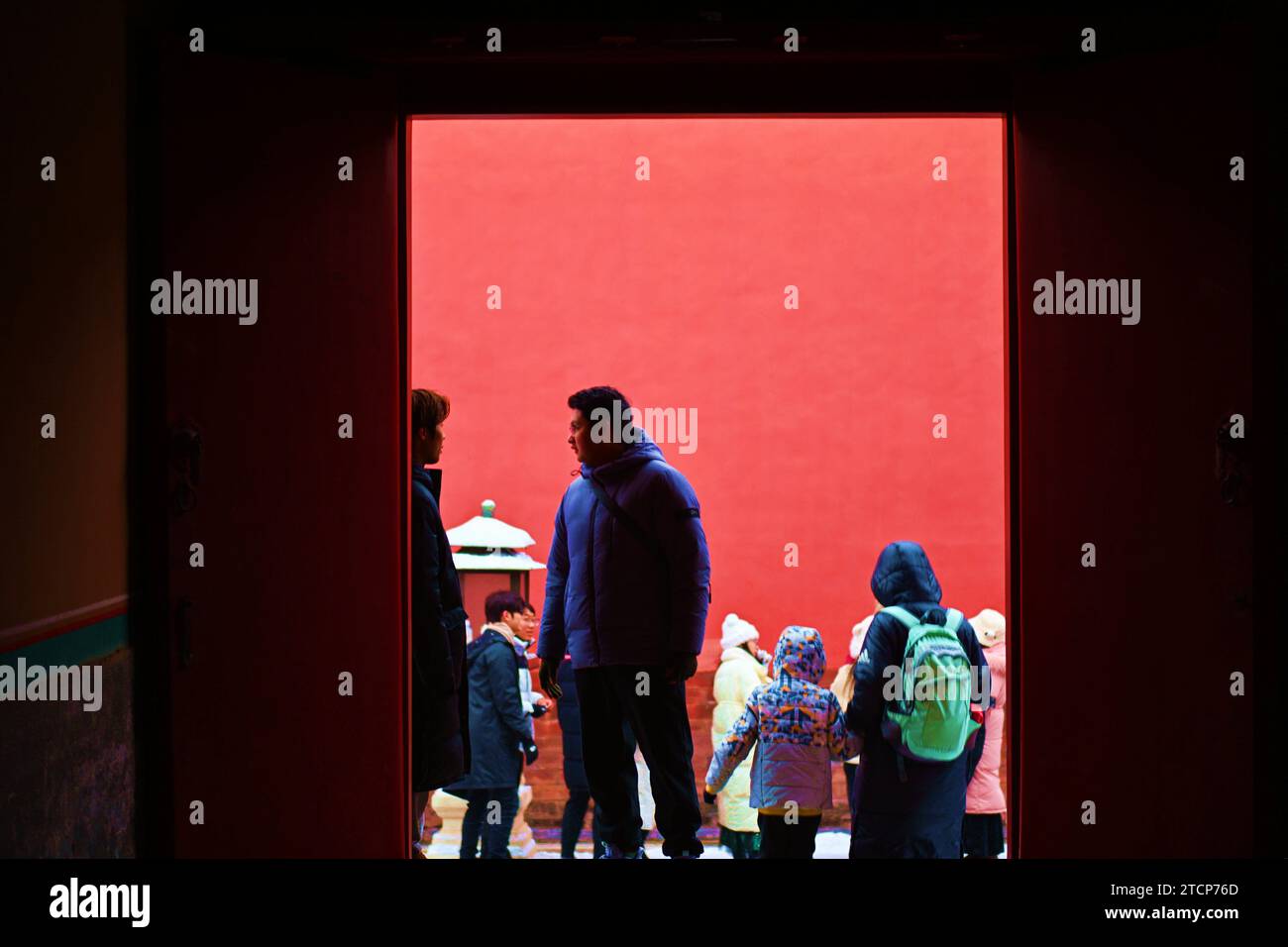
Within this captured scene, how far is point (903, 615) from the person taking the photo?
11.8 feet

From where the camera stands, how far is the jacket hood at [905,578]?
11.9ft

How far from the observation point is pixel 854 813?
369 centimetres

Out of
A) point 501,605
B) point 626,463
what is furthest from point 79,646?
point 501,605

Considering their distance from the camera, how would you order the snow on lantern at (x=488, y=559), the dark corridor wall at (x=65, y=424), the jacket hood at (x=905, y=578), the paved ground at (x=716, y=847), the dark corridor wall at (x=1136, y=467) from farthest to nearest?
the snow on lantern at (x=488, y=559)
the paved ground at (x=716, y=847)
the jacket hood at (x=905, y=578)
the dark corridor wall at (x=1136, y=467)
the dark corridor wall at (x=65, y=424)

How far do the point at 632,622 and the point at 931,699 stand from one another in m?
0.90

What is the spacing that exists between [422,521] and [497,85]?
1.22 metres

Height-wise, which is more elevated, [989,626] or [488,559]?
[488,559]

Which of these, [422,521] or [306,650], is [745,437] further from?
[306,650]

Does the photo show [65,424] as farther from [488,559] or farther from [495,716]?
[488,559]

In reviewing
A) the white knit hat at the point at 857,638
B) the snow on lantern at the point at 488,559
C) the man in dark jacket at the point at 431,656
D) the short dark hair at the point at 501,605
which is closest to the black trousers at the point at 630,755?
the man in dark jacket at the point at 431,656

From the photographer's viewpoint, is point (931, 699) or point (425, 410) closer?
point (931, 699)

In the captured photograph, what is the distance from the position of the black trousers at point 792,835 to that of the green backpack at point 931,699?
51 cm

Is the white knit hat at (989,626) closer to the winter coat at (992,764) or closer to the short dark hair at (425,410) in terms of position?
the winter coat at (992,764)

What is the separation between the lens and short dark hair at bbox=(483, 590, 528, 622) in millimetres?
5078
